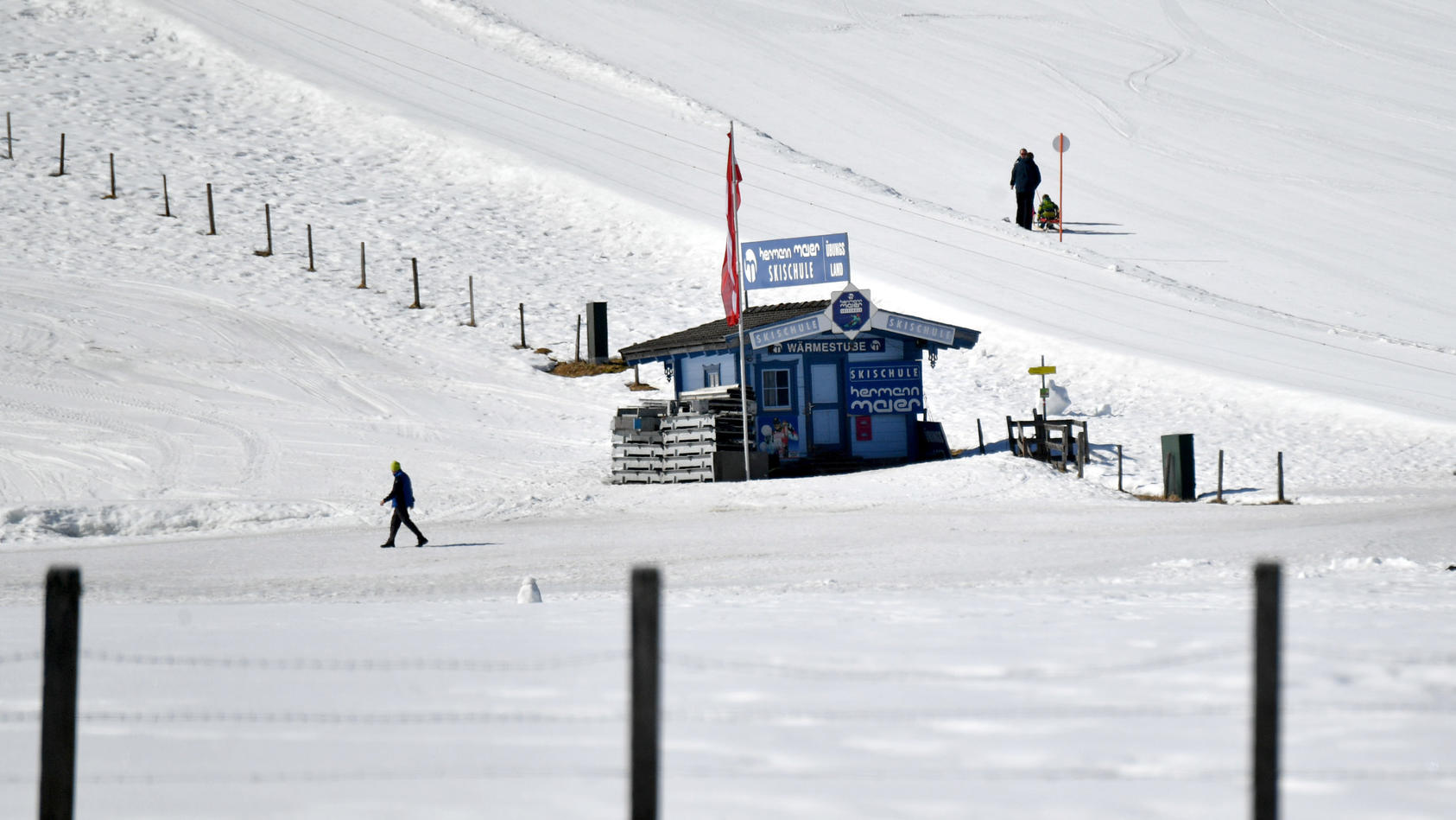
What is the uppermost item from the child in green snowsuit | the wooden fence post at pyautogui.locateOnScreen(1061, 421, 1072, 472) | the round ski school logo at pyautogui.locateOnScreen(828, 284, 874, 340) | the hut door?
the child in green snowsuit

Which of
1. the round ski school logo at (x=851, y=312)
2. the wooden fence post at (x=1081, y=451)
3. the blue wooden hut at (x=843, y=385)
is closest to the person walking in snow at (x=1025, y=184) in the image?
the blue wooden hut at (x=843, y=385)

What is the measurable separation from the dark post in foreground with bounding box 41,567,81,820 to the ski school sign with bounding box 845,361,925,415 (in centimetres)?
2519

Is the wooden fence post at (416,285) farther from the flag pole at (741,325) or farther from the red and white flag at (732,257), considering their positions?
the red and white flag at (732,257)

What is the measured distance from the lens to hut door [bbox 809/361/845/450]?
96.3 ft

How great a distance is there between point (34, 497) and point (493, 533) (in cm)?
845

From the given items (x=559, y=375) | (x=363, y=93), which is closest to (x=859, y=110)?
(x=363, y=93)

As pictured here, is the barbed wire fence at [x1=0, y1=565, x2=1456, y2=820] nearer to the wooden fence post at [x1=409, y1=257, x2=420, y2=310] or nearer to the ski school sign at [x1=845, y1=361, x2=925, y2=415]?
the ski school sign at [x1=845, y1=361, x2=925, y2=415]

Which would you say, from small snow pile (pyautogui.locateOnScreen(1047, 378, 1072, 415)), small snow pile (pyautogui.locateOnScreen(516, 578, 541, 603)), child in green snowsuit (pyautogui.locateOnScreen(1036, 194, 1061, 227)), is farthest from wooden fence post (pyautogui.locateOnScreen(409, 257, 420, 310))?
small snow pile (pyautogui.locateOnScreen(516, 578, 541, 603))

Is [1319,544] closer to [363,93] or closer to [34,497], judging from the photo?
[34,497]

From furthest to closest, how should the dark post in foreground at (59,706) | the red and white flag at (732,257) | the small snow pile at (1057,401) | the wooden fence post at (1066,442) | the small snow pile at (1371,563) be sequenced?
the small snow pile at (1057,401) → the wooden fence post at (1066,442) → the red and white flag at (732,257) → the small snow pile at (1371,563) → the dark post in foreground at (59,706)

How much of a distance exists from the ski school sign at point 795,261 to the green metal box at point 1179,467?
23.7 ft

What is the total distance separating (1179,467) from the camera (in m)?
25.2

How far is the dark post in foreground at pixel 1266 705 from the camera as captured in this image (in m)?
4.12

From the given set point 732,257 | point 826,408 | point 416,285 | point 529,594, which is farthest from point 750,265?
point 529,594
